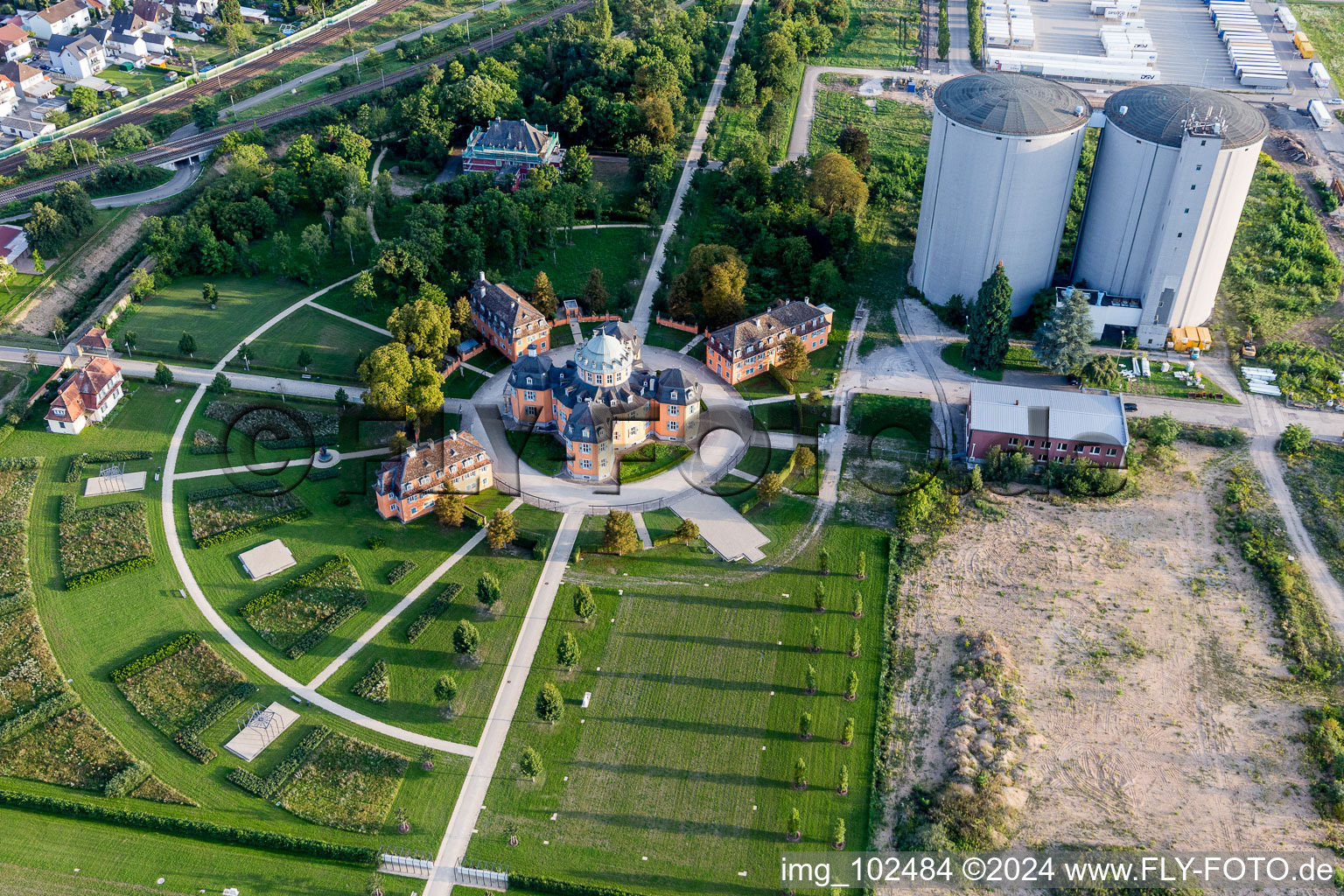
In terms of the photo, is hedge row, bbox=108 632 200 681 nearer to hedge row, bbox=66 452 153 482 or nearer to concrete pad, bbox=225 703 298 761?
concrete pad, bbox=225 703 298 761

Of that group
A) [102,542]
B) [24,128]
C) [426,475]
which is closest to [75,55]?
[24,128]

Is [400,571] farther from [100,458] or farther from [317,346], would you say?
[317,346]

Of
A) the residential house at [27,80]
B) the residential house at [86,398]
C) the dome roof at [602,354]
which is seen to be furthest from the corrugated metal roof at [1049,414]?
the residential house at [27,80]

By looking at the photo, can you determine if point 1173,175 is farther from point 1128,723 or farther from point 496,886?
point 496,886

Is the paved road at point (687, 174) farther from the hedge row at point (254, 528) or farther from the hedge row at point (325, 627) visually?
the hedge row at point (325, 627)

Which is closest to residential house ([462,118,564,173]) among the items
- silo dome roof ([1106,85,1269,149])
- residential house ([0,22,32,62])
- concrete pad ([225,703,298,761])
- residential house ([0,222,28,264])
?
residential house ([0,222,28,264])
